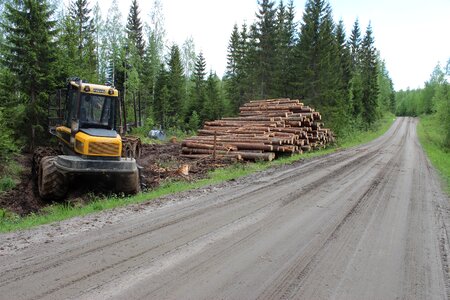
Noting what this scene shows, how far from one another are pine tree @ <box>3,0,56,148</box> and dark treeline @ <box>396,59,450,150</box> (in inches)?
1451

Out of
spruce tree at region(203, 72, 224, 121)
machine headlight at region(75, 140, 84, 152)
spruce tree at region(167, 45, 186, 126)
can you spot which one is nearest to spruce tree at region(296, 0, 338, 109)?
spruce tree at region(203, 72, 224, 121)

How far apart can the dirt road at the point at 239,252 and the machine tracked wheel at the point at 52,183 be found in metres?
3.30

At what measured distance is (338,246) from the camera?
223 inches

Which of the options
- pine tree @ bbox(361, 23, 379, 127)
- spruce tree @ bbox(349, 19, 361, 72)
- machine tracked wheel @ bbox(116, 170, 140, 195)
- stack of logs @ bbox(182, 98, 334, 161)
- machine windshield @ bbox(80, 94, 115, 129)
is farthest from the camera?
spruce tree @ bbox(349, 19, 361, 72)

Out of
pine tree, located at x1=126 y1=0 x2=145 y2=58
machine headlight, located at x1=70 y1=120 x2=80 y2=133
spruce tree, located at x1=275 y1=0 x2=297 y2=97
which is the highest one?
pine tree, located at x1=126 y1=0 x2=145 y2=58

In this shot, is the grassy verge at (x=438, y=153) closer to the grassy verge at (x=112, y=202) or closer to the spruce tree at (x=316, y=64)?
the grassy verge at (x=112, y=202)

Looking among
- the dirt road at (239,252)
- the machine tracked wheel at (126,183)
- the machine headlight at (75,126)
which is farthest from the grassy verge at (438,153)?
the machine headlight at (75,126)

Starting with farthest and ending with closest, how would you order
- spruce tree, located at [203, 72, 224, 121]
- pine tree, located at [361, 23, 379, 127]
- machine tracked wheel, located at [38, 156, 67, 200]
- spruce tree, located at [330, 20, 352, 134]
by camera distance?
pine tree, located at [361, 23, 379, 127], spruce tree, located at [203, 72, 224, 121], spruce tree, located at [330, 20, 352, 134], machine tracked wheel, located at [38, 156, 67, 200]

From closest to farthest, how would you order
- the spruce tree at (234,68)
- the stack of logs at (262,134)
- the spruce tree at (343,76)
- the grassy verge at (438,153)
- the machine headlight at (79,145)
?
the machine headlight at (79,145)
the grassy verge at (438,153)
the stack of logs at (262,134)
the spruce tree at (343,76)
the spruce tree at (234,68)

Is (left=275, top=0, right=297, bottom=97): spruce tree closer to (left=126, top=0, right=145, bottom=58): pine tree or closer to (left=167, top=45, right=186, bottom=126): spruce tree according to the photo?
(left=167, top=45, right=186, bottom=126): spruce tree

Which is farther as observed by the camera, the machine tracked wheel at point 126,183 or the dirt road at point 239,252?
the machine tracked wheel at point 126,183

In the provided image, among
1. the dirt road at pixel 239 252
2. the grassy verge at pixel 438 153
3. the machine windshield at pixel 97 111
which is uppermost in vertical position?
the machine windshield at pixel 97 111

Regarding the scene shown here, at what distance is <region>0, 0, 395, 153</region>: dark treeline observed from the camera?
16.5m

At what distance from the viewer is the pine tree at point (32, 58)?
16.2m
